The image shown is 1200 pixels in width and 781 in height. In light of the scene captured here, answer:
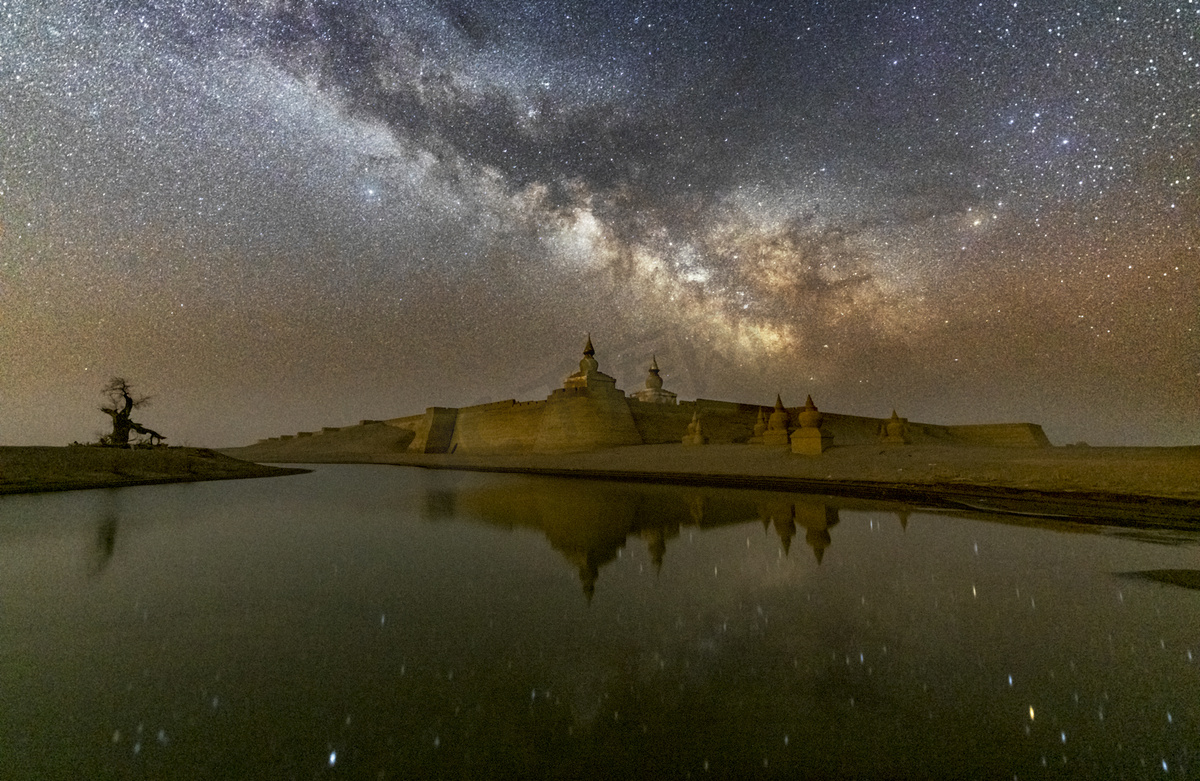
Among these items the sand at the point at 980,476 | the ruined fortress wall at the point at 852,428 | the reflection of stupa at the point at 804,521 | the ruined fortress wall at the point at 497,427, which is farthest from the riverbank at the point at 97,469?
the ruined fortress wall at the point at 852,428

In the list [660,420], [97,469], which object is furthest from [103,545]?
[660,420]

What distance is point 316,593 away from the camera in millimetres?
4359

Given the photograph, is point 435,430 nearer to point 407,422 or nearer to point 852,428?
point 407,422

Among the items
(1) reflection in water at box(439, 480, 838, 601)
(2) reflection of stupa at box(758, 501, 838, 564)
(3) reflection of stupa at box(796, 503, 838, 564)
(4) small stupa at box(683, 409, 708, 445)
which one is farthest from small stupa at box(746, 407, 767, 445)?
(3) reflection of stupa at box(796, 503, 838, 564)

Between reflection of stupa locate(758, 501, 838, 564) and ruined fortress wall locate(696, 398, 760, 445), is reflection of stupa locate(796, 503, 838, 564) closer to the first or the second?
reflection of stupa locate(758, 501, 838, 564)

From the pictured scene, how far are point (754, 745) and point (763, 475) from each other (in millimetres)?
13918

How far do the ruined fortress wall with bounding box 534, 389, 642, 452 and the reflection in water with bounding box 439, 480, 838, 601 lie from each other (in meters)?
15.9

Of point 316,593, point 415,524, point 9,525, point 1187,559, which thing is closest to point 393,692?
point 316,593

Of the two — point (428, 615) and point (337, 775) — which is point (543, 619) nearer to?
point (428, 615)

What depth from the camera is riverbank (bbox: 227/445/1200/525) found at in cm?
887

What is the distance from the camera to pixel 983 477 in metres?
11.8

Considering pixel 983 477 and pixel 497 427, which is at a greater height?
pixel 497 427

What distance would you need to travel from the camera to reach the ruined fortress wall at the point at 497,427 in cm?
3347

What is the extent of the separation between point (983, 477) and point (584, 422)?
2070 centimetres
